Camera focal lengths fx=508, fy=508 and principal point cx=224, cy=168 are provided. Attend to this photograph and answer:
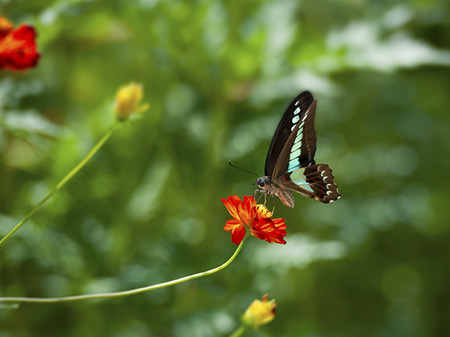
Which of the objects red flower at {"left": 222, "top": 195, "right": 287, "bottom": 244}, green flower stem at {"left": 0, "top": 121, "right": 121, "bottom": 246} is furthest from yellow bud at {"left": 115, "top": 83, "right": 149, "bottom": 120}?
red flower at {"left": 222, "top": 195, "right": 287, "bottom": 244}

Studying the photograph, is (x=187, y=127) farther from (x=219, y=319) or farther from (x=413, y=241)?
(x=413, y=241)

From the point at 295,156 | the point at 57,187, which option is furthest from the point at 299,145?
the point at 57,187

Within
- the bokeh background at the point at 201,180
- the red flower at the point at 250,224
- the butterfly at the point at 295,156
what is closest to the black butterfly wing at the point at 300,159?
the butterfly at the point at 295,156

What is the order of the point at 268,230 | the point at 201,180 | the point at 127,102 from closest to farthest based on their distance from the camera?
the point at 268,230
the point at 127,102
the point at 201,180

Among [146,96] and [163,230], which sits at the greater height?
[146,96]

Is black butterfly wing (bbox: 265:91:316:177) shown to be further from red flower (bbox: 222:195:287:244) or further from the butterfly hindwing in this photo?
red flower (bbox: 222:195:287:244)

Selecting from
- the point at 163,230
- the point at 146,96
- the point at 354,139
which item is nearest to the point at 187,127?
the point at 146,96

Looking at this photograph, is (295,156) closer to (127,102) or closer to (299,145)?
(299,145)
